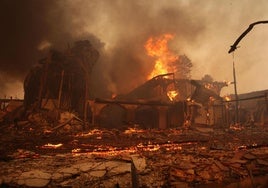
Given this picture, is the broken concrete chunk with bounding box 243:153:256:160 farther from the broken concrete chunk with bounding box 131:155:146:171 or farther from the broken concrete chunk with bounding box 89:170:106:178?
the broken concrete chunk with bounding box 89:170:106:178

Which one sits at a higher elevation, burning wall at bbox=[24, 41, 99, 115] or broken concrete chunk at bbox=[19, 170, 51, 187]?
burning wall at bbox=[24, 41, 99, 115]

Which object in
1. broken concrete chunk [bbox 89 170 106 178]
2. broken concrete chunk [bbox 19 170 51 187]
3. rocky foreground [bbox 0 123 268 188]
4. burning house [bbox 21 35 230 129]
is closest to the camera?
broken concrete chunk [bbox 19 170 51 187]

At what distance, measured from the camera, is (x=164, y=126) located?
78.5ft

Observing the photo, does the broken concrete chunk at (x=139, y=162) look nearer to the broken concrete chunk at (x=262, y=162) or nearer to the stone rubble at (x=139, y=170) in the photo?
the stone rubble at (x=139, y=170)

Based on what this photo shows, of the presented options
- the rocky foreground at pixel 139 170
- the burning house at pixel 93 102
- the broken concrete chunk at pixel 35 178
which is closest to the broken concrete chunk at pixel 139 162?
the rocky foreground at pixel 139 170

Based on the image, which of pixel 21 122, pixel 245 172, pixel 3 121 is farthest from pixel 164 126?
pixel 245 172

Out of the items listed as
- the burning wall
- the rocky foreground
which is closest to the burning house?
the burning wall

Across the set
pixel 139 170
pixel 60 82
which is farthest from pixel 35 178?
pixel 60 82

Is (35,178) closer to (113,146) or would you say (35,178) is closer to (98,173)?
(98,173)

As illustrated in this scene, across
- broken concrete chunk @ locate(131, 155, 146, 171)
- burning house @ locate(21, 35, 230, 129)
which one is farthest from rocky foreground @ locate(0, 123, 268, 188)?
burning house @ locate(21, 35, 230, 129)

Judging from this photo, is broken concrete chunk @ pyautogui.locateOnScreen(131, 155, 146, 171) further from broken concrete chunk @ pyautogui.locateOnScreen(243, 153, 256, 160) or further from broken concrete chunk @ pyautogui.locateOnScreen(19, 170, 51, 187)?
broken concrete chunk @ pyautogui.locateOnScreen(243, 153, 256, 160)

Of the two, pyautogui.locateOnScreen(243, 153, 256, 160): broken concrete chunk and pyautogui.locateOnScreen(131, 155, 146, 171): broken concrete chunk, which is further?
pyautogui.locateOnScreen(243, 153, 256, 160): broken concrete chunk

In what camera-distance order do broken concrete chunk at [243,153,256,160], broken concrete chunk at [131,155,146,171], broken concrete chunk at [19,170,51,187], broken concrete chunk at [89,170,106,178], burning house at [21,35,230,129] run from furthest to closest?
1. burning house at [21,35,230,129]
2. broken concrete chunk at [243,153,256,160]
3. broken concrete chunk at [131,155,146,171]
4. broken concrete chunk at [89,170,106,178]
5. broken concrete chunk at [19,170,51,187]

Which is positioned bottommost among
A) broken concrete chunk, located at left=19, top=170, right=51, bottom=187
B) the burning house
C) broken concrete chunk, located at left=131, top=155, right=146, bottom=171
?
broken concrete chunk, located at left=19, top=170, right=51, bottom=187
